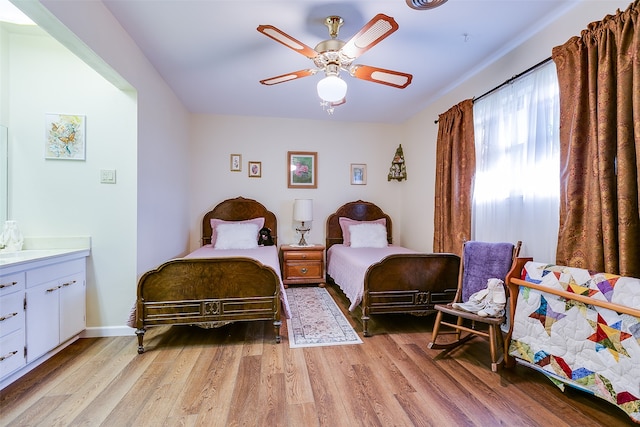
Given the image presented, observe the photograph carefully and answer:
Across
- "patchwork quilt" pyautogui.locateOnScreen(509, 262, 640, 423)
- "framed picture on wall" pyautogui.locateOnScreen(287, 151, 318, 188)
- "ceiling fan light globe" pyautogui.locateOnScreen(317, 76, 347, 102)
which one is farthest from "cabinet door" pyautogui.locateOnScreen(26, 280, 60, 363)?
"patchwork quilt" pyautogui.locateOnScreen(509, 262, 640, 423)

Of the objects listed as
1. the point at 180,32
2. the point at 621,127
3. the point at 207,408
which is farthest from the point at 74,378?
the point at 621,127

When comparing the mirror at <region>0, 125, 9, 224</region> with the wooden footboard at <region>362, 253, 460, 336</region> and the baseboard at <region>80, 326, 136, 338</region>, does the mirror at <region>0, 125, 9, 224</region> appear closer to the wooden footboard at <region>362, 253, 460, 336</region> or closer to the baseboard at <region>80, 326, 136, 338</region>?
the baseboard at <region>80, 326, 136, 338</region>

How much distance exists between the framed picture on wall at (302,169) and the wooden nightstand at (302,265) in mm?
1044

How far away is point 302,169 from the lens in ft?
15.0

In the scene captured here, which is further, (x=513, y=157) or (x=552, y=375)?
(x=513, y=157)

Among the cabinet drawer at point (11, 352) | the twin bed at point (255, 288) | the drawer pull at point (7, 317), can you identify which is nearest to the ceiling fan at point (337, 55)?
the twin bed at point (255, 288)

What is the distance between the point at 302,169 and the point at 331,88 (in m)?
2.56

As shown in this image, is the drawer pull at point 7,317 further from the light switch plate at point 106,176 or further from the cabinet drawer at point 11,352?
the light switch plate at point 106,176

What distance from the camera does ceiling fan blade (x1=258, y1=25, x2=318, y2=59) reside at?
1.79 meters

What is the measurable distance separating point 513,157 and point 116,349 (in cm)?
368

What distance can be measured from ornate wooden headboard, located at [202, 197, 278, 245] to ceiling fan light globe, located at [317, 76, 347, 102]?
261 centimetres

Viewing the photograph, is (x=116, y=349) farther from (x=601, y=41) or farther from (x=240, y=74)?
(x=601, y=41)

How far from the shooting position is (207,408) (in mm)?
1641

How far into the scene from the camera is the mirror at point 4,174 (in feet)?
7.57
